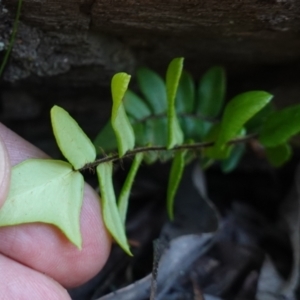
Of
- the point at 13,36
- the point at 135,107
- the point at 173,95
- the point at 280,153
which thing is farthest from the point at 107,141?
the point at 280,153

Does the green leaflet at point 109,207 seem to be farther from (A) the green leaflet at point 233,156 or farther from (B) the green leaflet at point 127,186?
(A) the green leaflet at point 233,156

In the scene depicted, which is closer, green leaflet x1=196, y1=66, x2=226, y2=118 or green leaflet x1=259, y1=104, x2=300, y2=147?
green leaflet x1=259, y1=104, x2=300, y2=147

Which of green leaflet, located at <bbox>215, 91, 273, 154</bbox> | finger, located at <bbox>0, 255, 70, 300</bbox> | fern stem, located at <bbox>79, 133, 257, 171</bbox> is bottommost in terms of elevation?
finger, located at <bbox>0, 255, 70, 300</bbox>

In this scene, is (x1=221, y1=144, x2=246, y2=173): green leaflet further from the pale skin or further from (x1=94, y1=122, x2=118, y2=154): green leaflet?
the pale skin

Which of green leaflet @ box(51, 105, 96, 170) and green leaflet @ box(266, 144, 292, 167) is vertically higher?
green leaflet @ box(51, 105, 96, 170)

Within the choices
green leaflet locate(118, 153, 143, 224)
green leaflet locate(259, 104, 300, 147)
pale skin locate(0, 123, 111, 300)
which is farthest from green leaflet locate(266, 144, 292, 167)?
pale skin locate(0, 123, 111, 300)

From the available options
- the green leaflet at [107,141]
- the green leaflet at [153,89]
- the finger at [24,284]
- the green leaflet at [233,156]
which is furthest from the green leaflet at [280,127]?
the finger at [24,284]

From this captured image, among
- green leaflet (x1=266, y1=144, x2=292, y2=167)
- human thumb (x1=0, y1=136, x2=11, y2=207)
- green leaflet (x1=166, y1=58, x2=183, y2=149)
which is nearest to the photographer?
human thumb (x1=0, y1=136, x2=11, y2=207)

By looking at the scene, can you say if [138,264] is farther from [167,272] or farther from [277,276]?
[277,276]
